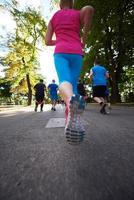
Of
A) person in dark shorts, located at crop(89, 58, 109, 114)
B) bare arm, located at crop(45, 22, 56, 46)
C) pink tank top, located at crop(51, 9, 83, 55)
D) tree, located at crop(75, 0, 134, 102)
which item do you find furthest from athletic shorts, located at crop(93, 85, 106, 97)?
tree, located at crop(75, 0, 134, 102)

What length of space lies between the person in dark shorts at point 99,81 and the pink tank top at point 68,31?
8664 mm

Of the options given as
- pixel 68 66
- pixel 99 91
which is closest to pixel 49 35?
pixel 68 66

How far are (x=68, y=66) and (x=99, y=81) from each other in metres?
9.01

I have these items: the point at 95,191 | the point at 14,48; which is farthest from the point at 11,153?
the point at 14,48

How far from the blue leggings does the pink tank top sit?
66mm

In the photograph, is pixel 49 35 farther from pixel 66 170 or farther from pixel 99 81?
pixel 99 81

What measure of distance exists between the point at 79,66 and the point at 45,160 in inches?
64.7

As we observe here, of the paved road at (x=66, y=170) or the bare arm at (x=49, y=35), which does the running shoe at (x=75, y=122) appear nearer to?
the paved road at (x=66, y=170)

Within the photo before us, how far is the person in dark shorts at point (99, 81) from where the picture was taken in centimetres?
1330

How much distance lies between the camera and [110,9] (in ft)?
89.9

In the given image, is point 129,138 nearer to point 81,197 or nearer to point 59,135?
point 59,135

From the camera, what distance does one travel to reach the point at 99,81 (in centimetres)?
1350

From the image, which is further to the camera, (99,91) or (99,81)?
(99,91)

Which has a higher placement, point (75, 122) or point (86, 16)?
point (86, 16)
